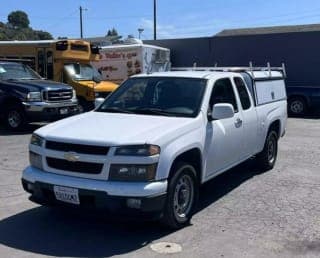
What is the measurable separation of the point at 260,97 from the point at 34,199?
175 inches

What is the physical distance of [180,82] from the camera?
706cm

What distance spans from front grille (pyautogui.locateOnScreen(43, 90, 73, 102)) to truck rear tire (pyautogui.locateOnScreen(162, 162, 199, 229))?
29.0ft

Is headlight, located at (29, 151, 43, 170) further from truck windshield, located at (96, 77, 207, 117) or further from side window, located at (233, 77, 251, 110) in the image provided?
side window, located at (233, 77, 251, 110)

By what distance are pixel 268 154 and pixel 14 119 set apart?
796 centimetres

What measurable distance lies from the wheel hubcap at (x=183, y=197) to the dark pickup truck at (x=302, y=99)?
1568cm

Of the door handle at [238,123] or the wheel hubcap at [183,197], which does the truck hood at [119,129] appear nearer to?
the wheel hubcap at [183,197]

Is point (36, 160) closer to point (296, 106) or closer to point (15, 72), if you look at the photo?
point (15, 72)

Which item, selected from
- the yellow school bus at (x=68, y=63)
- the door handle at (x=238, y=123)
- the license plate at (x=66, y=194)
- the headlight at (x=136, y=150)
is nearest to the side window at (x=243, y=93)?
the door handle at (x=238, y=123)

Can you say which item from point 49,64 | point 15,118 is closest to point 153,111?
point 15,118

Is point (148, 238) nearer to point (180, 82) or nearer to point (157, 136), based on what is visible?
point (157, 136)

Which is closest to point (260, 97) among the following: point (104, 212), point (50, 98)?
point (104, 212)

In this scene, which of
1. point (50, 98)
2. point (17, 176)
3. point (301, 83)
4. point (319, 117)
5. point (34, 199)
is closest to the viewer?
point (34, 199)

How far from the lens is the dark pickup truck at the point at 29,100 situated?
14.2m

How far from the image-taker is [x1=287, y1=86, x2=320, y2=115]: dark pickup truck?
20875 millimetres
